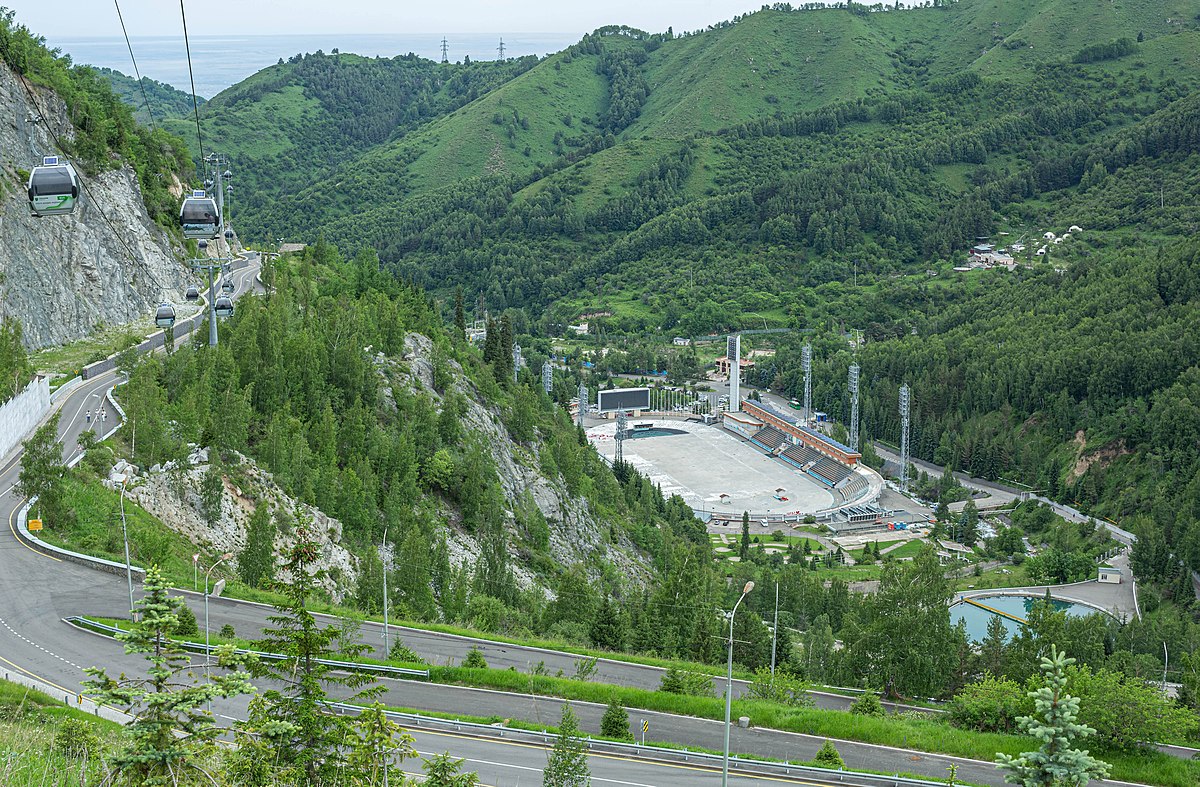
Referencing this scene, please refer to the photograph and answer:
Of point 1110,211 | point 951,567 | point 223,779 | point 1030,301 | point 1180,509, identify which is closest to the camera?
point 223,779

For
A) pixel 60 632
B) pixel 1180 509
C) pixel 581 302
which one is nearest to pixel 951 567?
pixel 1180 509

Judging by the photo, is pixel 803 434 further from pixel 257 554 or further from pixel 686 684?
pixel 686 684

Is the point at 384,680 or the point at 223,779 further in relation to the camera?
the point at 384,680

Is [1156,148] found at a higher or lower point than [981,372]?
higher

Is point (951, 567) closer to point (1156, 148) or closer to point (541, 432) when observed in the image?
point (541, 432)

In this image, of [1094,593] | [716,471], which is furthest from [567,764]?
[716,471]

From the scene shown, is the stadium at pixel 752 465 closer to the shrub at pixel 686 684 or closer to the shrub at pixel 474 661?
the shrub at pixel 686 684
